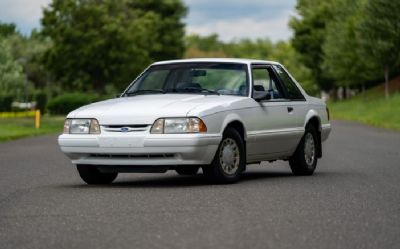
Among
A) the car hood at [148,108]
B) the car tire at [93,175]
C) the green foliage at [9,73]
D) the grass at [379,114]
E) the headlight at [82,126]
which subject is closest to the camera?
the car hood at [148,108]

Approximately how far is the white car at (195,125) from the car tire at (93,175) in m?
0.01

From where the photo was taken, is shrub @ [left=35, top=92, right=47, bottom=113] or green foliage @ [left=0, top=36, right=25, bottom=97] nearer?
green foliage @ [left=0, top=36, right=25, bottom=97]

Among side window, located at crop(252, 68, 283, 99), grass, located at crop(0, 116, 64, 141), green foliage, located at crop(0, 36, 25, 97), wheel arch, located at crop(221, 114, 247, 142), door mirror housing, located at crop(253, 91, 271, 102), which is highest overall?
green foliage, located at crop(0, 36, 25, 97)

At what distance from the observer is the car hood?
11992mm

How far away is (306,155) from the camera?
14719 millimetres

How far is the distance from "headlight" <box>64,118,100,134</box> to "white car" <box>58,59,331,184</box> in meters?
0.01

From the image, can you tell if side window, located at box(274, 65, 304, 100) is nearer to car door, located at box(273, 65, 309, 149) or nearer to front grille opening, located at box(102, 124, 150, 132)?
car door, located at box(273, 65, 309, 149)

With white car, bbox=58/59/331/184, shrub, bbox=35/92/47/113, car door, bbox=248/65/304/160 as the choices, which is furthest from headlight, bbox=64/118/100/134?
shrub, bbox=35/92/47/113

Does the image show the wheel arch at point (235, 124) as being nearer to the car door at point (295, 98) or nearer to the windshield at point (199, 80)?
the windshield at point (199, 80)

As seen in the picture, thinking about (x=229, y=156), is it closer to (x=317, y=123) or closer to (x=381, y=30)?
(x=317, y=123)

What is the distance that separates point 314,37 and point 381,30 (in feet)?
95.4

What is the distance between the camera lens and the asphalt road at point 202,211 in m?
7.71

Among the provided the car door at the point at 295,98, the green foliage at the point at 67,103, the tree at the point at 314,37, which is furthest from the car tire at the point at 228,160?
the tree at the point at 314,37

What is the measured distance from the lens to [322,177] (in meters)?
14.2
